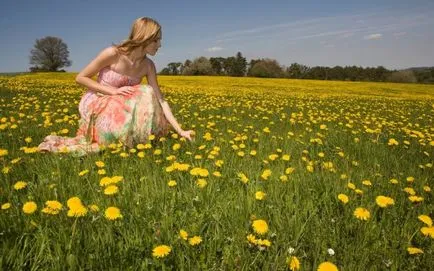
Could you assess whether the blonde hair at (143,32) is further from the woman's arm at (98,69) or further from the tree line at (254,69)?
the tree line at (254,69)

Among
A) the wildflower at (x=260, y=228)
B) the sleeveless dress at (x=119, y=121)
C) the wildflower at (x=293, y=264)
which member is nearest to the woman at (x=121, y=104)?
the sleeveless dress at (x=119, y=121)

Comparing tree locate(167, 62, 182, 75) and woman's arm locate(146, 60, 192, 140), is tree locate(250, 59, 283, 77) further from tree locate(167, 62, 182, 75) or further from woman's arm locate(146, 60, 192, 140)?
woman's arm locate(146, 60, 192, 140)

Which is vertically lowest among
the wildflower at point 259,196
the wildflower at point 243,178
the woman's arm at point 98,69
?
the wildflower at point 259,196

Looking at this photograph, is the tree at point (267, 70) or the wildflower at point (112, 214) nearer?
the wildflower at point (112, 214)

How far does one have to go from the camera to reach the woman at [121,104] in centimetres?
383

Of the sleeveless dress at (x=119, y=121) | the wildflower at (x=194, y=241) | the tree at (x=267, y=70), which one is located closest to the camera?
the wildflower at (x=194, y=241)

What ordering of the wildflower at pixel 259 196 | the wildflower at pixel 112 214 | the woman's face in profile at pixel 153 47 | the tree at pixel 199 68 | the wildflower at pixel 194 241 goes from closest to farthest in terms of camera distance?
the wildflower at pixel 194 241 → the wildflower at pixel 112 214 → the wildflower at pixel 259 196 → the woman's face in profile at pixel 153 47 → the tree at pixel 199 68

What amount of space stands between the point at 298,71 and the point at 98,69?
61866mm

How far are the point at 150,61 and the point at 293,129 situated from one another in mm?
2651

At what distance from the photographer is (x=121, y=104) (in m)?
3.98

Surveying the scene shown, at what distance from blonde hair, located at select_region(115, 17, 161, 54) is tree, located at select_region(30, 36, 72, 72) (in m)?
66.8

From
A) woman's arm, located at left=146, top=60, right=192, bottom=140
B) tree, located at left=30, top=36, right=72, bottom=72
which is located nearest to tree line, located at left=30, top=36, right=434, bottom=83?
tree, located at left=30, top=36, right=72, bottom=72

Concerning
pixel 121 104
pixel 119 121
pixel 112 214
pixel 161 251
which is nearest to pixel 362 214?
pixel 161 251

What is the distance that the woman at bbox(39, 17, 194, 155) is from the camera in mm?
3828
